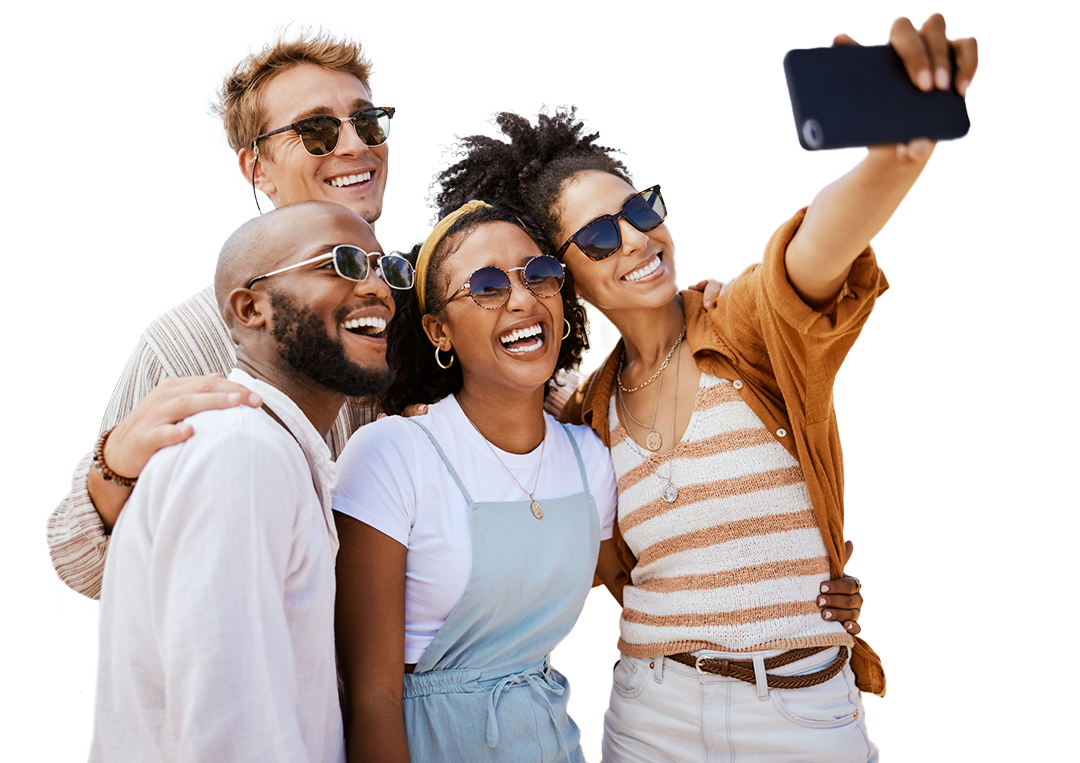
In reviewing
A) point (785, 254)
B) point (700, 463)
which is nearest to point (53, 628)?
point (700, 463)

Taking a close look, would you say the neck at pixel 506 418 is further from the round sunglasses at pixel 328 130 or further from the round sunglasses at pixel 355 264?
the round sunglasses at pixel 328 130

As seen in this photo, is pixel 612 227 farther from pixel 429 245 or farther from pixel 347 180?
pixel 347 180

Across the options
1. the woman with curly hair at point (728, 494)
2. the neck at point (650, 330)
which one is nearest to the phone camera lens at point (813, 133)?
the woman with curly hair at point (728, 494)

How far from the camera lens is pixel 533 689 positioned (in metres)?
1.92

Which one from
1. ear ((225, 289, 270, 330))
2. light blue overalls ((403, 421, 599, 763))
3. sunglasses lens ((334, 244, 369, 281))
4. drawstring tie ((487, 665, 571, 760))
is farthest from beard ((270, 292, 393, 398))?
drawstring tie ((487, 665, 571, 760))

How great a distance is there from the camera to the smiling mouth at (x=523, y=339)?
7.13 ft

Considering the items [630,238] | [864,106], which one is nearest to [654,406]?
[630,238]

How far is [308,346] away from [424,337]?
698mm

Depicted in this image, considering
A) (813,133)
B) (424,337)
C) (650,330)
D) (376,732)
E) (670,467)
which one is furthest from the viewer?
(424,337)

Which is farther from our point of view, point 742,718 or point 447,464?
point 447,464

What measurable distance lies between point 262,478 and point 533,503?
2.68 feet

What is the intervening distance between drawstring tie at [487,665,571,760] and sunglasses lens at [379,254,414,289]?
1.00 metres

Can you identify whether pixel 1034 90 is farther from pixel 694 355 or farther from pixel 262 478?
pixel 262 478

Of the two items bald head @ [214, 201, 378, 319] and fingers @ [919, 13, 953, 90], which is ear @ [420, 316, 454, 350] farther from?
fingers @ [919, 13, 953, 90]
